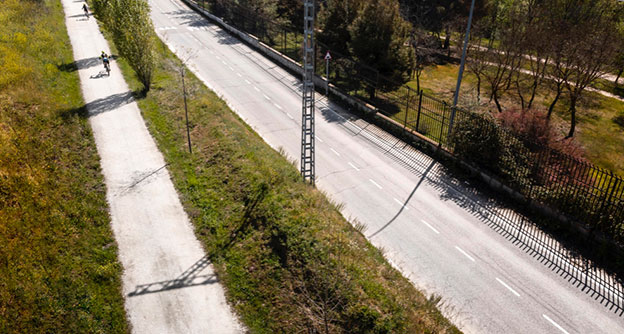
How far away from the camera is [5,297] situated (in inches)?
428

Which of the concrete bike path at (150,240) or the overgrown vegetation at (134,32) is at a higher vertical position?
the overgrown vegetation at (134,32)

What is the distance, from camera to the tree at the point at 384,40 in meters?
25.2

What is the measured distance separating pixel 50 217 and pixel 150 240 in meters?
3.70

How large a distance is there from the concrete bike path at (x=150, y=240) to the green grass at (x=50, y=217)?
465mm

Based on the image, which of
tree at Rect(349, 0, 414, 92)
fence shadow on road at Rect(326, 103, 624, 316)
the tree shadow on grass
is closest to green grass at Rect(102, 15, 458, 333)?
fence shadow on road at Rect(326, 103, 624, 316)

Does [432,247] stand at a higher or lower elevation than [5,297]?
lower

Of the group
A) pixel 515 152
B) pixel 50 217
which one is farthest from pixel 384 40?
pixel 50 217

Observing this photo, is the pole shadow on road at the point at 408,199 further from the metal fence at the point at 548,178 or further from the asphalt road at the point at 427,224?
the metal fence at the point at 548,178

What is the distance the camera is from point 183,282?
12.6 metres

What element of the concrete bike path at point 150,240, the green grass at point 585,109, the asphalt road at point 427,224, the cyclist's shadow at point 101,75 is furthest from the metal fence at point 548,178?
the cyclist's shadow at point 101,75

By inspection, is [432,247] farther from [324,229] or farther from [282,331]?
[282,331]

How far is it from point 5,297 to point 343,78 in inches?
993

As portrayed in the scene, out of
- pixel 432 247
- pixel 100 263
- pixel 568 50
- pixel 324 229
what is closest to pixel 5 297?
pixel 100 263

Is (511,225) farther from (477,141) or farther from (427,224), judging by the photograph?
(477,141)
